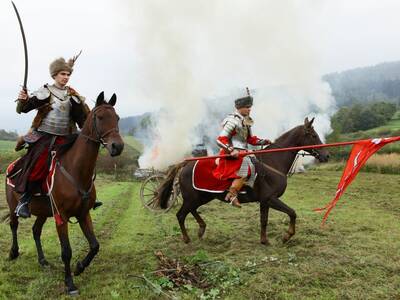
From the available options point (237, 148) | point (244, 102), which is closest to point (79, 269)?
point (237, 148)

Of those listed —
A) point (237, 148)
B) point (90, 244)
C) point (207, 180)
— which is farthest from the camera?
point (207, 180)

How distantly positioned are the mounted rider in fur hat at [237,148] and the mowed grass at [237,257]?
1184mm

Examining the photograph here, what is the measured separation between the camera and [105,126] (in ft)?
17.0

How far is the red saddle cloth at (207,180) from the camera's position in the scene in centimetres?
759

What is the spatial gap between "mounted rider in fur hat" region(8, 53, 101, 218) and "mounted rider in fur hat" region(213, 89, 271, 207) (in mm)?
2697

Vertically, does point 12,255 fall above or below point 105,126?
below

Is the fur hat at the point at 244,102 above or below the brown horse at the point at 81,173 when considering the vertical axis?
above

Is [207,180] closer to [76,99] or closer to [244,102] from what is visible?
[244,102]

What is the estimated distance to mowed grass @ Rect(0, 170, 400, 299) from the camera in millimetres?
5156

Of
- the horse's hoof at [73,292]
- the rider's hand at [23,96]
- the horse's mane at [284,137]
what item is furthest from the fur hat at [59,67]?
the horse's mane at [284,137]

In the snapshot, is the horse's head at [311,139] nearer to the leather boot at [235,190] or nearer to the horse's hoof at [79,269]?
the leather boot at [235,190]

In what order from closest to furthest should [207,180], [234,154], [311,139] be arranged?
1. [234,154]
2. [311,139]
3. [207,180]

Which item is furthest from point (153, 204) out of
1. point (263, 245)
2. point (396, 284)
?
point (396, 284)

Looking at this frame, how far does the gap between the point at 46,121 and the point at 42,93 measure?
45cm
